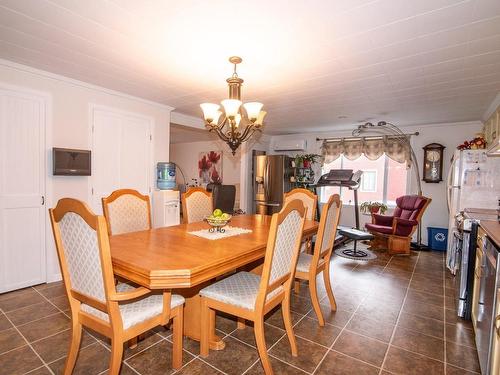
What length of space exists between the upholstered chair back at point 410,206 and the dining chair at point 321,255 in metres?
2.90

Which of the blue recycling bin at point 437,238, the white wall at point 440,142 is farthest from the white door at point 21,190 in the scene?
the white wall at point 440,142

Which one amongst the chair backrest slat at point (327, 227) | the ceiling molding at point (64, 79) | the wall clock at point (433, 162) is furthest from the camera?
the wall clock at point (433, 162)

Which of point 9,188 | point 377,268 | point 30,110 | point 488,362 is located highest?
point 30,110

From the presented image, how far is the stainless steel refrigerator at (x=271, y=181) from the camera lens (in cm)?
614

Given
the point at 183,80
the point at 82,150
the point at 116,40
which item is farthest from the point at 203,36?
the point at 82,150

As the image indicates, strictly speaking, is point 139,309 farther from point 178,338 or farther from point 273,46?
point 273,46

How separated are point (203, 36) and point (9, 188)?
7.86 feet

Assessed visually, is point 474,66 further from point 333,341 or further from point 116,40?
point 116,40

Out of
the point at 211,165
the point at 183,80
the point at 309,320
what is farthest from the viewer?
the point at 211,165

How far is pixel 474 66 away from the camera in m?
2.53

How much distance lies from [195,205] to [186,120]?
2.34m

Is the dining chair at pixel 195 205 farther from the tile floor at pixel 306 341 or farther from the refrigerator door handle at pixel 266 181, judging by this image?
the refrigerator door handle at pixel 266 181

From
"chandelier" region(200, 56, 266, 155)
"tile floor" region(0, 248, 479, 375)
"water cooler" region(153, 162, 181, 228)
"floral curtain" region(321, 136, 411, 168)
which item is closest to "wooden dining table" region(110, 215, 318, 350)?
"tile floor" region(0, 248, 479, 375)

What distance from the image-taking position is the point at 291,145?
6.46 meters
